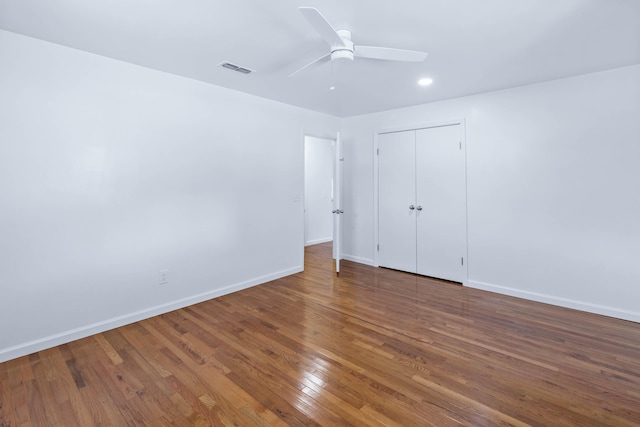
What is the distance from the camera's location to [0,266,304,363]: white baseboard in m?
2.35

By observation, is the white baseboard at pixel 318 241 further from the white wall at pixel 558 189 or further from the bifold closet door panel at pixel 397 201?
the white wall at pixel 558 189

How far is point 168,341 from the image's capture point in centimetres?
256

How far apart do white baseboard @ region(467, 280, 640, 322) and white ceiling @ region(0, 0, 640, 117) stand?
2404mm

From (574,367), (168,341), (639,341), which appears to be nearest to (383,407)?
(574,367)

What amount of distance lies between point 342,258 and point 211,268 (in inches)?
99.6

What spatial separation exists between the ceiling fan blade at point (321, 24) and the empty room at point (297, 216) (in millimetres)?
16

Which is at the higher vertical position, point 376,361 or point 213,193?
point 213,193

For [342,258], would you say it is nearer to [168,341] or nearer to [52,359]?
[168,341]

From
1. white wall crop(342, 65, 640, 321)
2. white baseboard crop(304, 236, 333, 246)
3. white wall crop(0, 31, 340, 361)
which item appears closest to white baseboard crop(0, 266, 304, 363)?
white wall crop(0, 31, 340, 361)

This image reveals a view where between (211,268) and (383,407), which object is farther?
(211,268)

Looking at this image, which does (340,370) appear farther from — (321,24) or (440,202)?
(440,202)

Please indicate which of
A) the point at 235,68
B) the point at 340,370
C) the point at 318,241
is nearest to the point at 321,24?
the point at 235,68

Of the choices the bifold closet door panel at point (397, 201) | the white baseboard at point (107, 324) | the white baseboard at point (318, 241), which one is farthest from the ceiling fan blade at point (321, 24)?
the white baseboard at point (318, 241)

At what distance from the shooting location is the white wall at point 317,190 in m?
6.80
